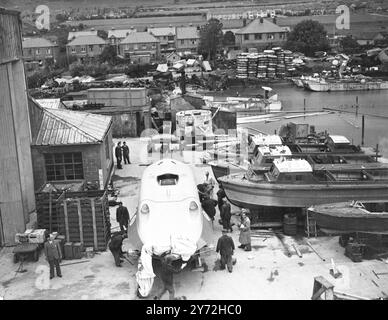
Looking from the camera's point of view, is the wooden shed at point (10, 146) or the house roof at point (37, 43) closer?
the wooden shed at point (10, 146)

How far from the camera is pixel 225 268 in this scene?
16141 mm

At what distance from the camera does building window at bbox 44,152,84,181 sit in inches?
858

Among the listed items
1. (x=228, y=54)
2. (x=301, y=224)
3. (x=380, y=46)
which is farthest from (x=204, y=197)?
(x=380, y=46)

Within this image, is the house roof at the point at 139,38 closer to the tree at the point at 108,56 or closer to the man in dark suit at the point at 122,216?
the tree at the point at 108,56

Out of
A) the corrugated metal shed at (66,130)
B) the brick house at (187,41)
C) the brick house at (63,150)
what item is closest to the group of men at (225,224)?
the brick house at (63,150)

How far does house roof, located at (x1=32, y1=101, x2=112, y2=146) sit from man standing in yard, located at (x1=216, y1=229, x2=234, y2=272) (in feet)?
25.6

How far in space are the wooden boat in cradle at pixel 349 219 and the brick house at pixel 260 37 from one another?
88.1 metres

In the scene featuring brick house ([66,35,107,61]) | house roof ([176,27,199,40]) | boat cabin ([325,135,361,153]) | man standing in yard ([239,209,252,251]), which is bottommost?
man standing in yard ([239,209,252,251])

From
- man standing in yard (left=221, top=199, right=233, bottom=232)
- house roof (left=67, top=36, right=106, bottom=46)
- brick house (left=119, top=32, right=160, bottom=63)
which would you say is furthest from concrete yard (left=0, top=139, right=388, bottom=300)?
house roof (left=67, top=36, right=106, bottom=46)

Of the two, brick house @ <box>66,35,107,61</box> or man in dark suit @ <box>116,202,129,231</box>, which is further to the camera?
brick house @ <box>66,35,107,61</box>

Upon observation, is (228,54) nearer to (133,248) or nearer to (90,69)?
(90,69)

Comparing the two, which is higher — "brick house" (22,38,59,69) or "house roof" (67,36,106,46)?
"house roof" (67,36,106,46)

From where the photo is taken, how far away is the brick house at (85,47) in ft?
325

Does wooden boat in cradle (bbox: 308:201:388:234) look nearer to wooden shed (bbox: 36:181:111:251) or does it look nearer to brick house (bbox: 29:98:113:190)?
wooden shed (bbox: 36:181:111:251)
